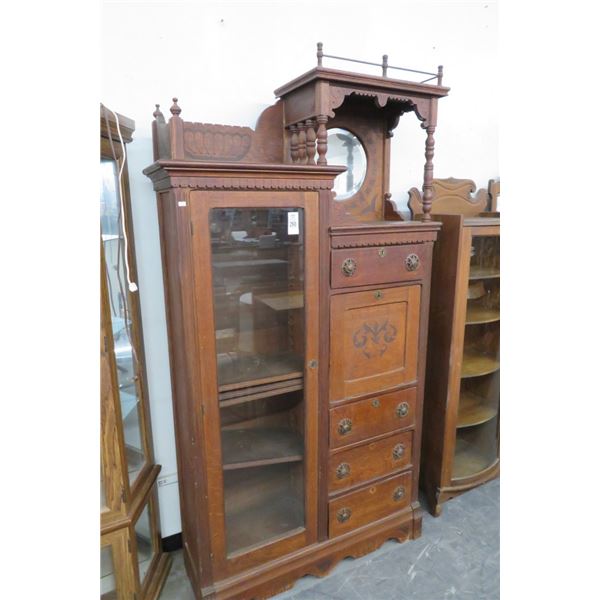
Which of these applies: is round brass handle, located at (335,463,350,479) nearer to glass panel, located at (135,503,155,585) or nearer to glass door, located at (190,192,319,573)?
glass door, located at (190,192,319,573)

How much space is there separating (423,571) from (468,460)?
28.0 inches

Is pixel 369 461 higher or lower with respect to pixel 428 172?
lower

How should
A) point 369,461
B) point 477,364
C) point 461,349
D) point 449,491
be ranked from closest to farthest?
point 369,461 < point 461,349 < point 449,491 < point 477,364

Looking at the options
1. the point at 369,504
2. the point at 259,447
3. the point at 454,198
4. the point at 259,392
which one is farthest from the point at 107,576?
the point at 454,198

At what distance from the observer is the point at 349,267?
1.41 m

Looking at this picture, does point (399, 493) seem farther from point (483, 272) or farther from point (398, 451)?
point (483, 272)

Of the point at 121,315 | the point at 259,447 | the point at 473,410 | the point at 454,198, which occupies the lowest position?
the point at 473,410

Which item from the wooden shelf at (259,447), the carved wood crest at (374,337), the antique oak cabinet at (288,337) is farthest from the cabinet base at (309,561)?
the carved wood crest at (374,337)

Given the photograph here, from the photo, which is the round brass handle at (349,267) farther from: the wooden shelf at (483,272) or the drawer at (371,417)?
the wooden shelf at (483,272)

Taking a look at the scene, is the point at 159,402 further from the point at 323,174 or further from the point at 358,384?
the point at 323,174

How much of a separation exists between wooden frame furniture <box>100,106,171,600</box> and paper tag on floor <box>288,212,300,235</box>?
49cm

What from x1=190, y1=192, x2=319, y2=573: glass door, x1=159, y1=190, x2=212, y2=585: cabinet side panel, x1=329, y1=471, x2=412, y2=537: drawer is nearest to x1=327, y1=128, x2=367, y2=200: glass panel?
x1=190, y1=192, x2=319, y2=573: glass door

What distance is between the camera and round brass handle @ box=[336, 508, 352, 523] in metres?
1.61

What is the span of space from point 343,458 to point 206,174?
112 cm
